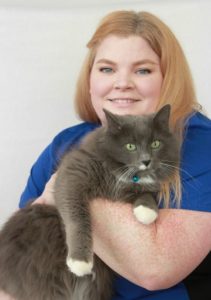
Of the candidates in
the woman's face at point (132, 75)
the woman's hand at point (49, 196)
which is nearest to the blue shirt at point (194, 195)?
the woman's face at point (132, 75)

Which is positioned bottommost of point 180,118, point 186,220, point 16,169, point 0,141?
point 16,169

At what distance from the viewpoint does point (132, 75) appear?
1.57 metres

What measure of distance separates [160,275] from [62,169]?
467 millimetres

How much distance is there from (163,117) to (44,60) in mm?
1274

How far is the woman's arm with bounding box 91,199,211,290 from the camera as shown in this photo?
1147mm

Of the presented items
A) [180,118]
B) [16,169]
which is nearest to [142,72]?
[180,118]

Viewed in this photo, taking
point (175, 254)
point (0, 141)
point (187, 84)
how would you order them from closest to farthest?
1. point (175, 254)
2. point (187, 84)
3. point (0, 141)

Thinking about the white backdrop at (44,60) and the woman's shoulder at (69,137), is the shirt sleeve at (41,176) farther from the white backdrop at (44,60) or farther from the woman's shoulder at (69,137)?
the white backdrop at (44,60)

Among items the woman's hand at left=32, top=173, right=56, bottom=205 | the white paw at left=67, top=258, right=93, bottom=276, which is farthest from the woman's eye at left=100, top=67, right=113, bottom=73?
the white paw at left=67, top=258, right=93, bottom=276

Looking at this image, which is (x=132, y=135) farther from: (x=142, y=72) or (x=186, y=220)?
(x=142, y=72)

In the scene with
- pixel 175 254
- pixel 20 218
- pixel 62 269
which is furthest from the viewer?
pixel 20 218

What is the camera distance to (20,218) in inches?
53.7

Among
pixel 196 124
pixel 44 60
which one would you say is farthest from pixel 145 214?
pixel 44 60

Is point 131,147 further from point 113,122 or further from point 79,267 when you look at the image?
point 79,267
